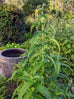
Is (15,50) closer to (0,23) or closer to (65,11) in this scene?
(0,23)

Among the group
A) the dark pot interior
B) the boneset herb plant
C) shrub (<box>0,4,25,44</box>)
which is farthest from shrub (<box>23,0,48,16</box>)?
the boneset herb plant

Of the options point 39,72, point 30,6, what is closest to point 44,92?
point 39,72

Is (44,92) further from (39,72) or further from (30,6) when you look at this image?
(30,6)

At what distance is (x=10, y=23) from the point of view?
14.8 ft

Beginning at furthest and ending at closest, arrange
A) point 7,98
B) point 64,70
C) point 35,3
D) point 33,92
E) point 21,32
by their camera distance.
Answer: point 35,3 → point 21,32 → point 64,70 → point 7,98 → point 33,92

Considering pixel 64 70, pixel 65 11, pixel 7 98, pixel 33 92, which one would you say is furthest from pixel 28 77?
pixel 65 11

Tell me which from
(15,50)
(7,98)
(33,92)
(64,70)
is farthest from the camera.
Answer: (15,50)

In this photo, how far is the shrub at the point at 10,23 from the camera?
4.45 metres

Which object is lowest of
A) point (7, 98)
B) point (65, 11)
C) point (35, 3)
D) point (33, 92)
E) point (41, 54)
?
point (7, 98)

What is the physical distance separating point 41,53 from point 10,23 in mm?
3176

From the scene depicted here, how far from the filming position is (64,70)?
305 cm

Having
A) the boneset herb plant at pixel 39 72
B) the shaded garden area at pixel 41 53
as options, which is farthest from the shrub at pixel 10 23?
the boneset herb plant at pixel 39 72

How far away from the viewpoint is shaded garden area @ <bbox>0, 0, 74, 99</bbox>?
4.98 feet

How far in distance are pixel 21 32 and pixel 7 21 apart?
0.64 metres
